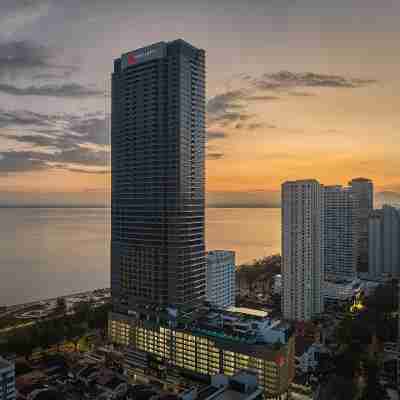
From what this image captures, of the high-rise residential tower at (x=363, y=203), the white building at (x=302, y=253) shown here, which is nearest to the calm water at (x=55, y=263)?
the high-rise residential tower at (x=363, y=203)

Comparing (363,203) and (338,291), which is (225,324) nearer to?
(338,291)

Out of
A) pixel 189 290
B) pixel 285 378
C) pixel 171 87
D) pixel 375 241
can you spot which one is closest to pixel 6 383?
pixel 189 290

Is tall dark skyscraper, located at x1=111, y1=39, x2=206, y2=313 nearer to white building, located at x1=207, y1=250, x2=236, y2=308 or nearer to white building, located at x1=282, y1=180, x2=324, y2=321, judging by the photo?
white building, located at x1=207, y1=250, x2=236, y2=308

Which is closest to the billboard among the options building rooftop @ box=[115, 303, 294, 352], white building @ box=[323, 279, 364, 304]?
building rooftop @ box=[115, 303, 294, 352]

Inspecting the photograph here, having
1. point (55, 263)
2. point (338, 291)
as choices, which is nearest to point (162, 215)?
point (338, 291)

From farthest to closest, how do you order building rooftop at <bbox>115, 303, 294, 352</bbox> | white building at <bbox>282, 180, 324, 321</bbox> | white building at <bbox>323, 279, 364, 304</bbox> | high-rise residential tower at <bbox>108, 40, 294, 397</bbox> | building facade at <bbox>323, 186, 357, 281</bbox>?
1. building facade at <bbox>323, 186, 357, 281</bbox>
2. white building at <bbox>323, 279, 364, 304</bbox>
3. white building at <bbox>282, 180, 324, 321</bbox>
4. high-rise residential tower at <bbox>108, 40, 294, 397</bbox>
5. building rooftop at <bbox>115, 303, 294, 352</bbox>

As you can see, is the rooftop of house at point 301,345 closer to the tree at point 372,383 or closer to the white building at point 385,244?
the tree at point 372,383
